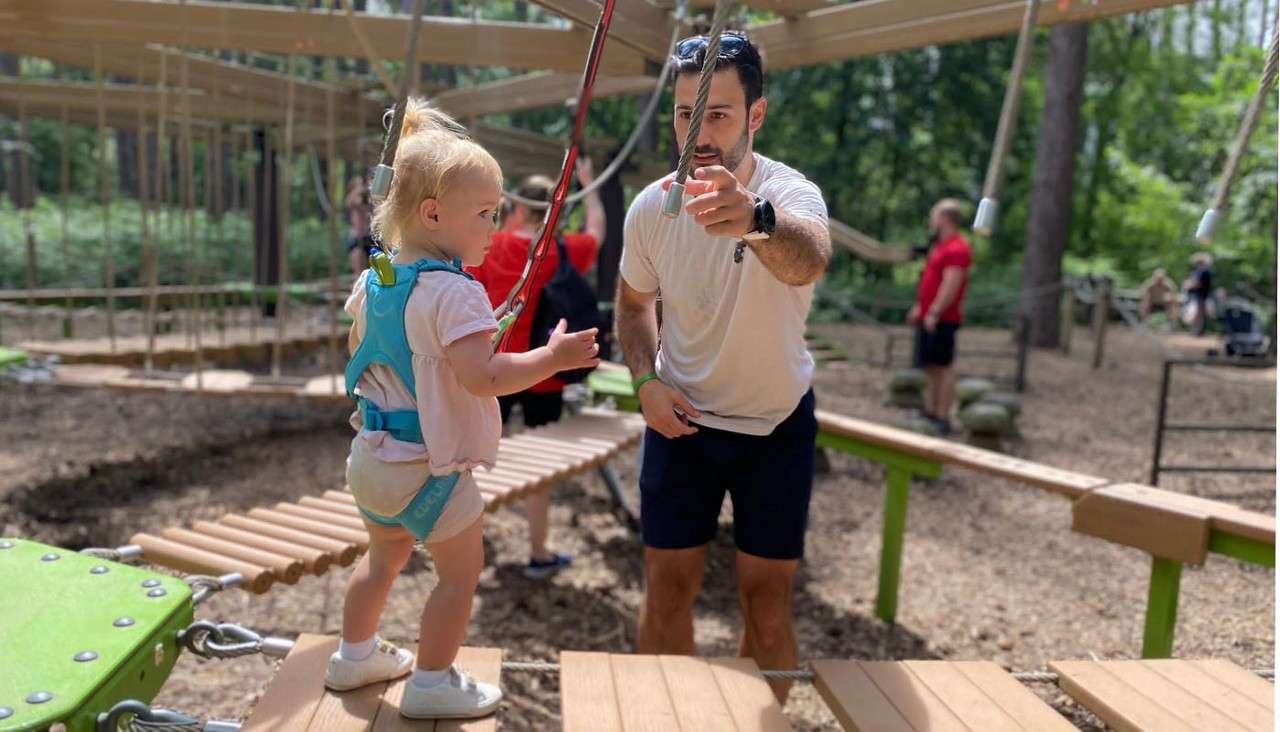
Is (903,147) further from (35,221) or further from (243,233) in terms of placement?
(35,221)

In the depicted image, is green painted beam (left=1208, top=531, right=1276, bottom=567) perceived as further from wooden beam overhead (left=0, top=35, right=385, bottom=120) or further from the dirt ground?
wooden beam overhead (left=0, top=35, right=385, bottom=120)

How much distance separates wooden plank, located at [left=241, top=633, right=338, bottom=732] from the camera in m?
1.86

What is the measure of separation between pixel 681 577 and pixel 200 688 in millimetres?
1952

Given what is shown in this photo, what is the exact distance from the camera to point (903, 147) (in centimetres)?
2297

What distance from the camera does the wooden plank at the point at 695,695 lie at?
197 cm

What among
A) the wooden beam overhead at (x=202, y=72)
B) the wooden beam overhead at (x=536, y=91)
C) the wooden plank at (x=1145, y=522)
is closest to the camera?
the wooden plank at (x=1145, y=522)

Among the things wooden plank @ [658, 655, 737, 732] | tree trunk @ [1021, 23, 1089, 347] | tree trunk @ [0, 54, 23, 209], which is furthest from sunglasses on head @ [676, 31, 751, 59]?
tree trunk @ [0, 54, 23, 209]

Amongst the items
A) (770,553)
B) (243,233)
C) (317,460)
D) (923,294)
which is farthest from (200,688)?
(243,233)

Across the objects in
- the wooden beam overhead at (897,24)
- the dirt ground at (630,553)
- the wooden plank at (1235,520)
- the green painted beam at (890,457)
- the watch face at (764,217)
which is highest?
the wooden beam overhead at (897,24)

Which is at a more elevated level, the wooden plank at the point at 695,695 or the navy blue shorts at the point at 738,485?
the navy blue shorts at the point at 738,485

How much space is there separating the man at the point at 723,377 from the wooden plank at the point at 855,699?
30 centimetres

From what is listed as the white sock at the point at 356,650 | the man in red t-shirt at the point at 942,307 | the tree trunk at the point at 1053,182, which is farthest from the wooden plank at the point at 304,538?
the tree trunk at the point at 1053,182

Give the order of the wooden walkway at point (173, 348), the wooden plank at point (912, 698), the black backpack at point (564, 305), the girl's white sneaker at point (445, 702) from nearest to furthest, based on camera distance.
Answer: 1. the girl's white sneaker at point (445, 702)
2. the wooden plank at point (912, 698)
3. the black backpack at point (564, 305)
4. the wooden walkway at point (173, 348)

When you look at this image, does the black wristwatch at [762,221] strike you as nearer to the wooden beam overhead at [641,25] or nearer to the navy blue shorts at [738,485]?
the navy blue shorts at [738,485]
